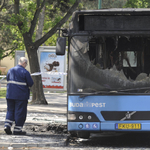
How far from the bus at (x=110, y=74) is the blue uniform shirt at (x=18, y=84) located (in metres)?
1.71

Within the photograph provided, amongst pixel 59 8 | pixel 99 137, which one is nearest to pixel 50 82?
pixel 59 8

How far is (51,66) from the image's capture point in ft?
72.6

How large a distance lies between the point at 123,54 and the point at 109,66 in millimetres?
349

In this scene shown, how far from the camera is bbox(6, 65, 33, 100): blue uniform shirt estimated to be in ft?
29.7

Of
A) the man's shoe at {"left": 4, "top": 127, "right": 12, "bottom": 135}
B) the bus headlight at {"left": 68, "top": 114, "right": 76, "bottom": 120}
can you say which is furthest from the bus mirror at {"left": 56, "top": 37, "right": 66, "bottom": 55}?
the man's shoe at {"left": 4, "top": 127, "right": 12, "bottom": 135}

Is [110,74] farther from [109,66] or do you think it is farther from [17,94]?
[17,94]

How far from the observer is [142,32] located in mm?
7668

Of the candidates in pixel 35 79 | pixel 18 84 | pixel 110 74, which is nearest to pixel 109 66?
pixel 110 74

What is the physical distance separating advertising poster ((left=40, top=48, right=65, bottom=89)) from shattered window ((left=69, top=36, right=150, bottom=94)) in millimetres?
14118

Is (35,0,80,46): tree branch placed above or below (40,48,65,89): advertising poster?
above

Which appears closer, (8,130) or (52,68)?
(8,130)

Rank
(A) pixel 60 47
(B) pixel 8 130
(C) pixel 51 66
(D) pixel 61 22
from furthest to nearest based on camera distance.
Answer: (C) pixel 51 66 < (D) pixel 61 22 < (B) pixel 8 130 < (A) pixel 60 47

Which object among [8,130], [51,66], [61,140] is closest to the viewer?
[61,140]

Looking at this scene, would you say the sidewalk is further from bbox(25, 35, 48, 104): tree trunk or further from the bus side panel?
bbox(25, 35, 48, 104): tree trunk
